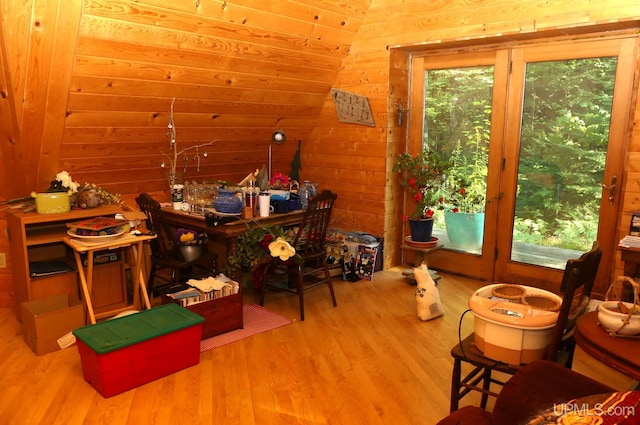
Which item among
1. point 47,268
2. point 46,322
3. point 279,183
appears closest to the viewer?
point 46,322

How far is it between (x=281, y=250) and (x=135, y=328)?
105 centimetres

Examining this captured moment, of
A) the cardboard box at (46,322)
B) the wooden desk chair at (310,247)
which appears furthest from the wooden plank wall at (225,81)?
the wooden desk chair at (310,247)

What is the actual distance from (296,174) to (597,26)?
276 cm

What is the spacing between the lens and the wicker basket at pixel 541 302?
1965 millimetres

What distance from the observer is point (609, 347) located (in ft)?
5.25

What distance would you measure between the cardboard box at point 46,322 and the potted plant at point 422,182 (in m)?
2.55

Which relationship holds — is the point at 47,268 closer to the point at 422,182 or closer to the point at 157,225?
the point at 157,225

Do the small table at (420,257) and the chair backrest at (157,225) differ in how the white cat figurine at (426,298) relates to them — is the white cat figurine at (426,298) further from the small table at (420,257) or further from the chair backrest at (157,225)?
the chair backrest at (157,225)

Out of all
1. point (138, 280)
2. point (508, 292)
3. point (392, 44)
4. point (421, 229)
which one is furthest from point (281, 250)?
point (392, 44)

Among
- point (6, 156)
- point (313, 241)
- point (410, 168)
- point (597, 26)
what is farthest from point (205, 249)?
point (597, 26)

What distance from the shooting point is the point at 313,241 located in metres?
3.58

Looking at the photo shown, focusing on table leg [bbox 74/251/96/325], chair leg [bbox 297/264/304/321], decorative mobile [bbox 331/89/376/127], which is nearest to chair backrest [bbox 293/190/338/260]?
chair leg [bbox 297/264/304/321]

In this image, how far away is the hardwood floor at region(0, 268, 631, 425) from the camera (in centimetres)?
231

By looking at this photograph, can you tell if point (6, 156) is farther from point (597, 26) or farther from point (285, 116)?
point (597, 26)
